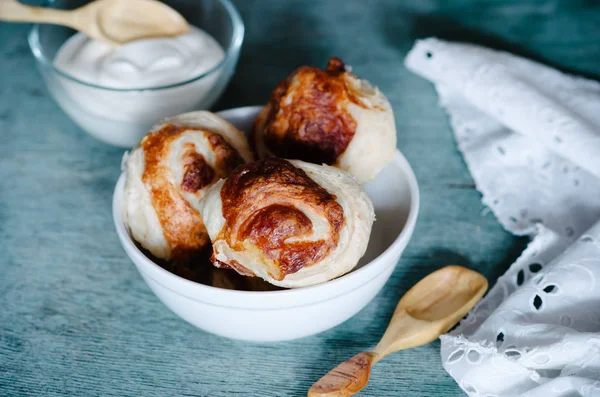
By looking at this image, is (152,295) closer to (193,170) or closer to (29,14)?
(193,170)

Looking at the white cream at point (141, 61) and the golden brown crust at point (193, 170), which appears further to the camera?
the white cream at point (141, 61)

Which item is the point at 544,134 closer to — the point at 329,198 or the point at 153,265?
the point at 329,198

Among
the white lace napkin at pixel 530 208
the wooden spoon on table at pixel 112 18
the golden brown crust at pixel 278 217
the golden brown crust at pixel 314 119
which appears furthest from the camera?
the wooden spoon on table at pixel 112 18

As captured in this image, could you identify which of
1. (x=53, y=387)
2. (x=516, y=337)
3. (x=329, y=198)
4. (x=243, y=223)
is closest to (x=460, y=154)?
(x=516, y=337)

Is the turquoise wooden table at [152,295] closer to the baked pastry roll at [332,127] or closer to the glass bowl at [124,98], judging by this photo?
the glass bowl at [124,98]

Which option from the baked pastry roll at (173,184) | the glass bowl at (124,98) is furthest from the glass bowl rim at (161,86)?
the baked pastry roll at (173,184)

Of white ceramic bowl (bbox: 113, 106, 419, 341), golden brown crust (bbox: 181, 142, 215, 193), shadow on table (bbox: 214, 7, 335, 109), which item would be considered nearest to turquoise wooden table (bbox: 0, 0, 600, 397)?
shadow on table (bbox: 214, 7, 335, 109)
